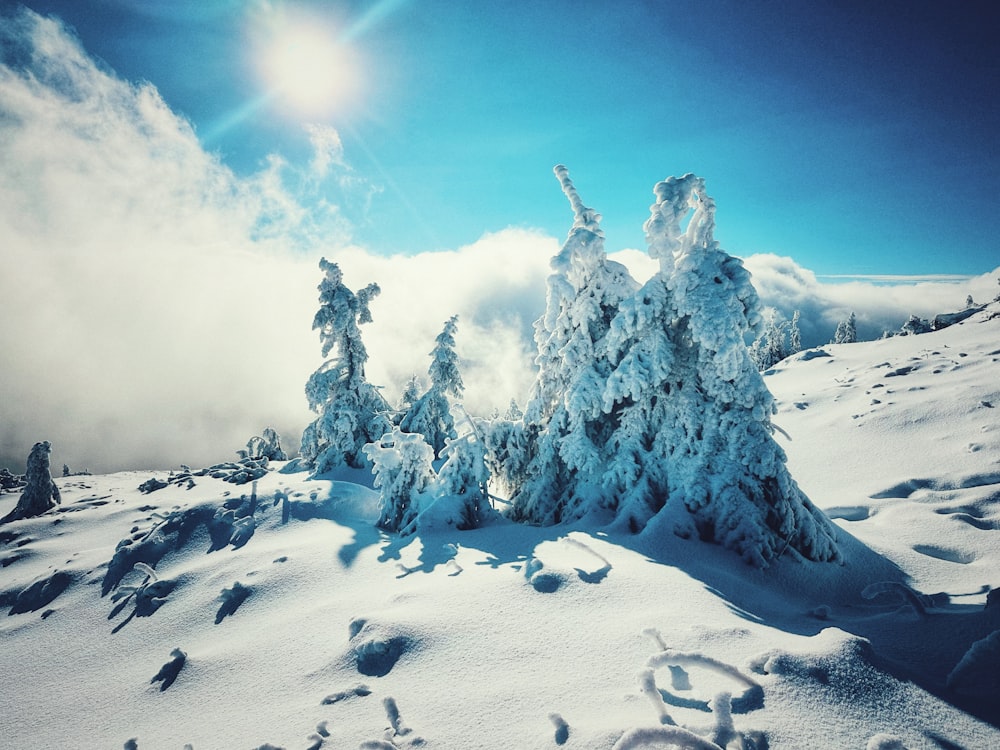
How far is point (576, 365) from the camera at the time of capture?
11.9m

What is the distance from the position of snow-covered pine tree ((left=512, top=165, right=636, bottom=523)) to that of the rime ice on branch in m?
0.03

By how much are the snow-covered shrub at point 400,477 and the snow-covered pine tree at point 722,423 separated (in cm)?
669

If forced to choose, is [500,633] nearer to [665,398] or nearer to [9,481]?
[665,398]

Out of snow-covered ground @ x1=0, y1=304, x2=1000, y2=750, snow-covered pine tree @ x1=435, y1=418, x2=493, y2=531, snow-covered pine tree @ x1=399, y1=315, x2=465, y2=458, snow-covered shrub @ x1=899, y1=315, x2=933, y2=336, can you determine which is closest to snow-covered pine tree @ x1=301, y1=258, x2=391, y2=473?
snow-covered pine tree @ x1=399, y1=315, x2=465, y2=458

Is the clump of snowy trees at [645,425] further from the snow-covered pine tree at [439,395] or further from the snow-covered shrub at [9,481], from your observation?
the snow-covered shrub at [9,481]

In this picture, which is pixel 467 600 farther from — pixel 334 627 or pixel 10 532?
pixel 10 532

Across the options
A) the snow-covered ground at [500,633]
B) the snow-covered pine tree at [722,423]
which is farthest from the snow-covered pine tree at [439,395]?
the snow-covered pine tree at [722,423]

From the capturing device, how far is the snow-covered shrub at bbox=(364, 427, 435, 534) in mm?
11930

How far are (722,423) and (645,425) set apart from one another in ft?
6.10

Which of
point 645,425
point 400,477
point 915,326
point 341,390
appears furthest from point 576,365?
point 915,326

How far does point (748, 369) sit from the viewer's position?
30.0 feet

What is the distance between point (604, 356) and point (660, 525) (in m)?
4.90

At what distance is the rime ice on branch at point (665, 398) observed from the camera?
8.83 meters

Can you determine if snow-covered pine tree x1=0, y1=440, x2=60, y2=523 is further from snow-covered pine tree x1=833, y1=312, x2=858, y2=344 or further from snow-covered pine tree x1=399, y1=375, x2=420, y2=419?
snow-covered pine tree x1=833, y1=312, x2=858, y2=344
